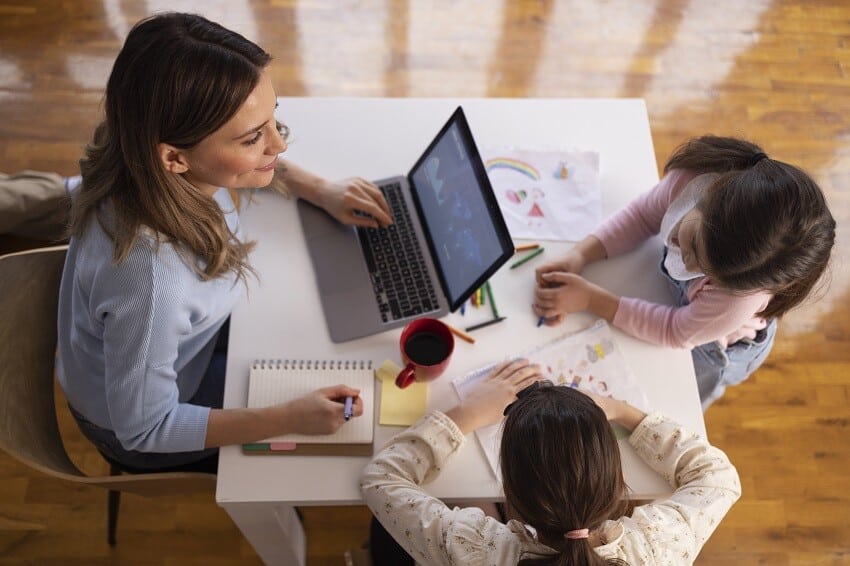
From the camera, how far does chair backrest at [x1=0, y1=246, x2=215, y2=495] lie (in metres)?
1.20

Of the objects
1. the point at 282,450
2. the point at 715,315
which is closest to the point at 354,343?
the point at 282,450

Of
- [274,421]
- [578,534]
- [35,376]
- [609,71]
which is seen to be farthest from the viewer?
[609,71]

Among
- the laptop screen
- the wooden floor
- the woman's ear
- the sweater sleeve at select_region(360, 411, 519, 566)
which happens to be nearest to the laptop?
the laptop screen

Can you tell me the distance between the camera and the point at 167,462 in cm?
140

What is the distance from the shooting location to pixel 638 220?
143 cm

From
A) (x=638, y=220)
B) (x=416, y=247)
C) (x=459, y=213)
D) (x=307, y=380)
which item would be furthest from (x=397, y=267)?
(x=638, y=220)

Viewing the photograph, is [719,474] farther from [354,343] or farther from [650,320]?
[354,343]

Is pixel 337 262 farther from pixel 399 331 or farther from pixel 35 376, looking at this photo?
pixel 35 376

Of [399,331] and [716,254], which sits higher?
[716,254]

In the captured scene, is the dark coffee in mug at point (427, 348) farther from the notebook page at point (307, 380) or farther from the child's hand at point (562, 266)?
the child's hand at point (562, 266)

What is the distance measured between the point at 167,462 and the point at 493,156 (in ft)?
2.97

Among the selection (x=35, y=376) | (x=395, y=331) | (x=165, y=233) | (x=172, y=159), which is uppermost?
(x=172, y=159)

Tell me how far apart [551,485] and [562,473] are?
0.07ft

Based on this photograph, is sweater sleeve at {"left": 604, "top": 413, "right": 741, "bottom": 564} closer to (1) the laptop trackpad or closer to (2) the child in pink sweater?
(2) the child in pink sweater
